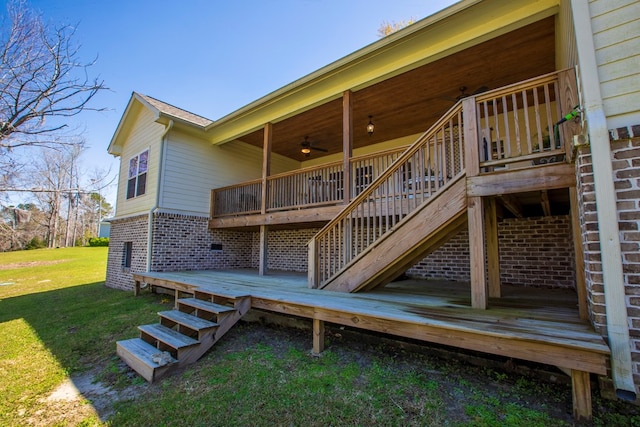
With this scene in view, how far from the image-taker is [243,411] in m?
2.61

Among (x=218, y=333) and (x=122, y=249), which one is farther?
(x=122, y=249)

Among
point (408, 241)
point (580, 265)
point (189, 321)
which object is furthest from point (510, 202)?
point (189, 321)

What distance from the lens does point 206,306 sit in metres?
4.36

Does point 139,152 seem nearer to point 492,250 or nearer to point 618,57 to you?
point 492,250

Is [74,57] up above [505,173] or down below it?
above

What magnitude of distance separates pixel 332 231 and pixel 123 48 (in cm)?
837

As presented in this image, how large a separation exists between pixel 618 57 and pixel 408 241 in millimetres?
2716

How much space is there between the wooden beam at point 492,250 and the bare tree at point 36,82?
8980 millimetres

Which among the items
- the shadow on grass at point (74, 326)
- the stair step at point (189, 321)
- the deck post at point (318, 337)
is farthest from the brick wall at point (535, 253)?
the shadow on grass at point (74, 326)

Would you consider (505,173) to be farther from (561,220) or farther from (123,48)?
(123,48)

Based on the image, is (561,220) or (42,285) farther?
(42,285)

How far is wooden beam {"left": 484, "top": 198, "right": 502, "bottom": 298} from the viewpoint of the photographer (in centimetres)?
454

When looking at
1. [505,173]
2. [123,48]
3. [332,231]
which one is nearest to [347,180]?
[332,231]

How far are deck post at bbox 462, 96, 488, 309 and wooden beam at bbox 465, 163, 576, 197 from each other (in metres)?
0.11
